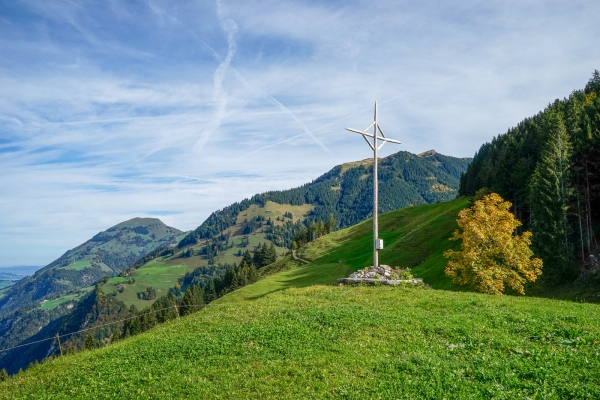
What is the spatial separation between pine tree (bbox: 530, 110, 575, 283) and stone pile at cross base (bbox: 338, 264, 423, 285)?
1488 inches

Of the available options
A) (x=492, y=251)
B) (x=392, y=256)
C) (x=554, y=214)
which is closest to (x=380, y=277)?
(x=492, y=251)

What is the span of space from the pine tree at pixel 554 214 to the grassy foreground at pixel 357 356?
1645 inches

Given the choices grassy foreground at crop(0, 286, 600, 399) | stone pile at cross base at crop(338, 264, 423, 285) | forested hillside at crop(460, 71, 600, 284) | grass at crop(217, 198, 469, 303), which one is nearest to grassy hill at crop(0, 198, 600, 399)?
grassy foreground at crop(0, 286, 600, 399)

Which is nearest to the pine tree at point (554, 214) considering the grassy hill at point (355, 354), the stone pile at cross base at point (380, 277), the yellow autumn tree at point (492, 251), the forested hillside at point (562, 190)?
the forested hillside at point (562, 190)

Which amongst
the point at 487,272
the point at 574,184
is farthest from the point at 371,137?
the point at 574,184

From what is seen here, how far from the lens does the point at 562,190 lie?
5981 cm

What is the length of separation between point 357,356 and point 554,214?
191 ft

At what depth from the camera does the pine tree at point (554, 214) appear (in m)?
57.9

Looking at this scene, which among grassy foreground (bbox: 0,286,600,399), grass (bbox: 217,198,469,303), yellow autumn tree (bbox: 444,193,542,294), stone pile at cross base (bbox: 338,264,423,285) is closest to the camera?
grassy foreground (bbox: 0,286,600,399)

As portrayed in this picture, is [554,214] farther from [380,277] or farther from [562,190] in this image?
[380,277]

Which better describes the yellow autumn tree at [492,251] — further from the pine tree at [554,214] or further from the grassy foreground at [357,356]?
the pine tree at [554,214]

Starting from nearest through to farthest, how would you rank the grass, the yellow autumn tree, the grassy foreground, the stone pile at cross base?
the grassy foreground < the stone pile at cross base < the yellow autumn tree < the grass

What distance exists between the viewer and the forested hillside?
194ft

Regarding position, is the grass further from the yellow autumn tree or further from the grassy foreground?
the grassy foreground
